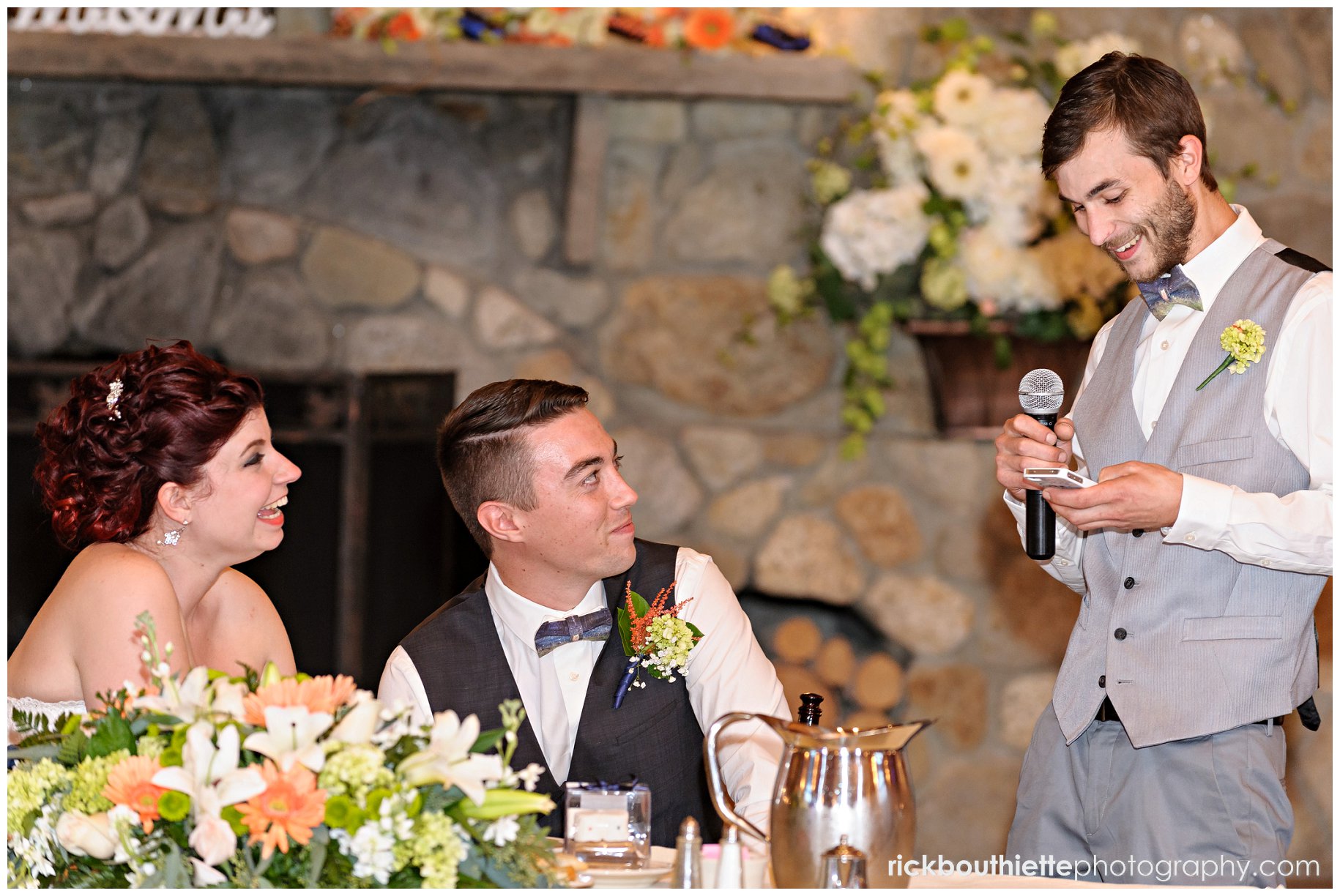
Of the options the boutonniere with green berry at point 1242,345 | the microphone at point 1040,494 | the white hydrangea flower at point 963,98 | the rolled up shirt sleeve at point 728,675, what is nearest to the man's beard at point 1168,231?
the boutonniere with green berry at point 1242,345

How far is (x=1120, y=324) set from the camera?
2.07m

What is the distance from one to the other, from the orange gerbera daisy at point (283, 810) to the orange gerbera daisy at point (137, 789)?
9 centimetres

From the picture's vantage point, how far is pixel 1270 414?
5.86 ft

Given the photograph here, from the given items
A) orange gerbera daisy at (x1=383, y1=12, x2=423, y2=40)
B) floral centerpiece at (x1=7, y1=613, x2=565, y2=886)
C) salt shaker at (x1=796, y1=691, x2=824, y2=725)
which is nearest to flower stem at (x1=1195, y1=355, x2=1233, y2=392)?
salt shaker at (x1=796, y1=691, x2=824, y2=725)

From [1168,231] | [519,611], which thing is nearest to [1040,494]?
[1168,231]

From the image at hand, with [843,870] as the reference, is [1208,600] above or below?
above

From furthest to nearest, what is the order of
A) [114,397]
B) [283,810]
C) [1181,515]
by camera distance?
1. [114,397]
2. [1181,515]
3. [283,810]

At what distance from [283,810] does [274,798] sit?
13 millimetres

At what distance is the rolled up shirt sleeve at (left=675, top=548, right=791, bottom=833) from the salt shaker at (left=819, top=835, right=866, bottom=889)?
0.69 metres

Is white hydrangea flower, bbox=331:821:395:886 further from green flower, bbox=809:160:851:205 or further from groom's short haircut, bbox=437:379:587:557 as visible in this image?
green flower, bbox=809:160:851:205

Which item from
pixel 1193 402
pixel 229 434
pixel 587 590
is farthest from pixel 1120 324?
pixel 229 434

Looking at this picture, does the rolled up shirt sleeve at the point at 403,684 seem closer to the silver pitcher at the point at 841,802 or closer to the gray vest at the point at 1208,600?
the silver pitcher at the point at 841,802

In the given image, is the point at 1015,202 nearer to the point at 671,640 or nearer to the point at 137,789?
the point at 671,640

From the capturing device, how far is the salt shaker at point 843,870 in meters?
1.23
